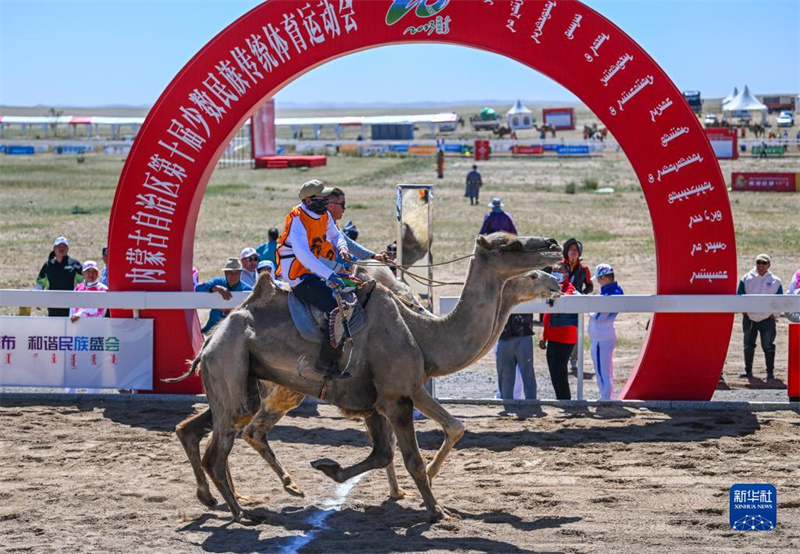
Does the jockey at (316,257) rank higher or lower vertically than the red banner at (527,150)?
lower

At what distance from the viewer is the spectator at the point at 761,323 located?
14.1 m

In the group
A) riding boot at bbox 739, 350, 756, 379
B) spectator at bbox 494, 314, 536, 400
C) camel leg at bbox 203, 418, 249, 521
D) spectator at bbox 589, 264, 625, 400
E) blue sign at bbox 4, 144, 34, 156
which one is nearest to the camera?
camel leg at bbox 203, 418, 249, 521

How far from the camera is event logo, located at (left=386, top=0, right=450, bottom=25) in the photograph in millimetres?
12055

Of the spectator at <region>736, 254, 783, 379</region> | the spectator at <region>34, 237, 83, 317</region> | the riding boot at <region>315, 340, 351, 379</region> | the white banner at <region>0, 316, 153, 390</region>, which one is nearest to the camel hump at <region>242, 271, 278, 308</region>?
the riding boot at <region>315, 340, 351, 379</region>

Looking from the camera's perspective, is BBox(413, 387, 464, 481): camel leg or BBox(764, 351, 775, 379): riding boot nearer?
BBox(413, 387, 464, 481): camel leg

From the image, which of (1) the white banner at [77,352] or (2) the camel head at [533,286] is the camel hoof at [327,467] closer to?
(2) the camel head at [533,286]

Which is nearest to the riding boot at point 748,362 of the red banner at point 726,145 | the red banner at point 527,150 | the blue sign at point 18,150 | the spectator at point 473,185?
the spectator at point 473,185

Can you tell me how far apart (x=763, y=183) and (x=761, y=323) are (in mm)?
26844

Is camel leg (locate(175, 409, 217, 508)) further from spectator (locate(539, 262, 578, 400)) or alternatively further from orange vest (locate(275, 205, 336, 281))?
spectator (locate(539, 262, 578, 400))

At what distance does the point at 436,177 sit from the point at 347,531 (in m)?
38.9

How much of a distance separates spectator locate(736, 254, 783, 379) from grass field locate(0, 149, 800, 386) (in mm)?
457

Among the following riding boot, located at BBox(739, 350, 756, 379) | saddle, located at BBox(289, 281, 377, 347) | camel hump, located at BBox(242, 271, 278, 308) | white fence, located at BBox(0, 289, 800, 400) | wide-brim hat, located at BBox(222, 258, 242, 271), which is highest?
wide-brim hat, located at BBox(222, 258, 242, 271)

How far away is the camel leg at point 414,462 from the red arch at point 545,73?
180 inches

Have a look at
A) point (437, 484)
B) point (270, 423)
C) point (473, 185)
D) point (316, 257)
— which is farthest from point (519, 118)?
point (316, 257)
